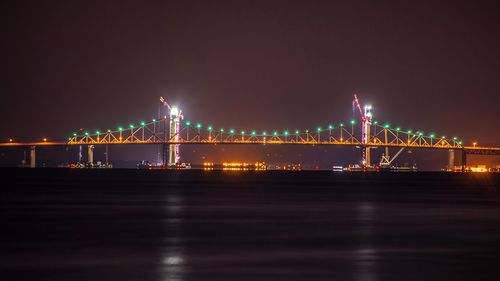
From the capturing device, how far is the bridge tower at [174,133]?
12747 cm

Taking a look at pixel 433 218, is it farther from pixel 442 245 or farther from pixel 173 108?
pixel 173 108

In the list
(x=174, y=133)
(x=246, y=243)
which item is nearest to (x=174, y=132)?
(x=174, y=133)

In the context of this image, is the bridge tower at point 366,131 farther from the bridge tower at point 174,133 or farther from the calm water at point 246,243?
the calm water at point 246,243

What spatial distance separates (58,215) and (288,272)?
591 inches

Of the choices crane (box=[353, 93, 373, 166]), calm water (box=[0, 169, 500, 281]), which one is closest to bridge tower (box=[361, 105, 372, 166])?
crane (box=[353, 93, 373, 166])

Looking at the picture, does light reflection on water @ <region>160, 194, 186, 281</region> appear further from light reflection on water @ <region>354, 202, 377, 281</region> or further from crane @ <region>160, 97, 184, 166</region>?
crane @ <region>160, 97, 184, 166</region>

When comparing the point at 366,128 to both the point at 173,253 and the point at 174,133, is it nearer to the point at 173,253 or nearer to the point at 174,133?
the point at 174,133

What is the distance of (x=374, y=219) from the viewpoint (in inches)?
1080

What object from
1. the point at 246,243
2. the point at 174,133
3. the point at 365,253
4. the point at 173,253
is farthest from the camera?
the point at 174,133

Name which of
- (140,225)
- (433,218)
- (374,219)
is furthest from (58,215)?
(433,218)

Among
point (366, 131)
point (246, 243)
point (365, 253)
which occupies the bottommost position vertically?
point (365, 253)

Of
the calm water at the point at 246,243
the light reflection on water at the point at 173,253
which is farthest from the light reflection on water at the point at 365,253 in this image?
the light reflection on water at the point at 173,253

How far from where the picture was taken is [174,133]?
129m

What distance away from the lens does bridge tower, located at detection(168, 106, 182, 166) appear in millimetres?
127469
